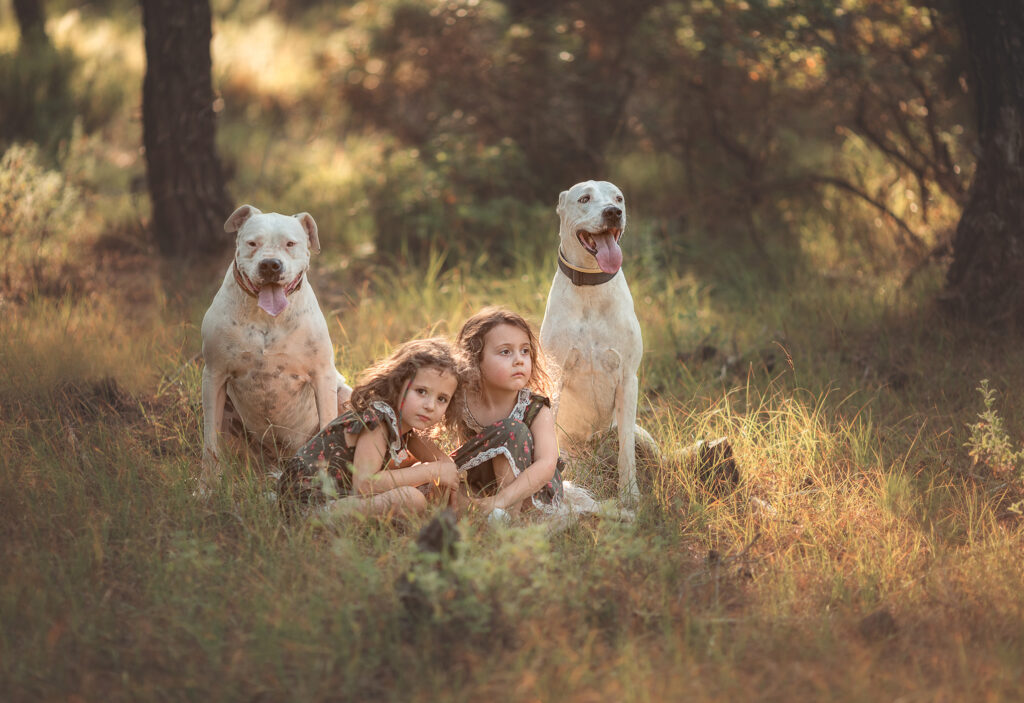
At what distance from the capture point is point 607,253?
12.7ft

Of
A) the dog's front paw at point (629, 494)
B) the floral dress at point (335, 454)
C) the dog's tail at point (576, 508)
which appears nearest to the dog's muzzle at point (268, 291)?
the floral dress at point (335, 454)

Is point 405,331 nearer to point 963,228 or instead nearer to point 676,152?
point 963,228

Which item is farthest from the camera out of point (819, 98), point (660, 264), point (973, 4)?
point (819, 98)

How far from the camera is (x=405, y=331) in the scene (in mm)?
5820

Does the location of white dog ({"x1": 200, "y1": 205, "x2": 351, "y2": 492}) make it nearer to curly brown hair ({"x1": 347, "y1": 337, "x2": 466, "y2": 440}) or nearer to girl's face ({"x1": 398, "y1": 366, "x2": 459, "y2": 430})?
curly brown hair ({"x1": 347, "y1": 337, "x2": 466, "y2": 440})

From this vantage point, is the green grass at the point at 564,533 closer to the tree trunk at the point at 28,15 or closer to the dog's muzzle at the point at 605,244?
the dog's muzzle at the point at 605,244

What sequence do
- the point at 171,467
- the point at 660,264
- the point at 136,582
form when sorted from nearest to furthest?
the point at 136,582 → the point at 171,467 → the point at 660,264

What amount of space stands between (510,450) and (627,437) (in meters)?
0.53

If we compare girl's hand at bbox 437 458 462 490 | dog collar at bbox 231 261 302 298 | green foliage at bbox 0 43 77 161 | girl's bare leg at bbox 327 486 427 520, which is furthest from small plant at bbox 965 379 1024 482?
green foliage at bbox 0 43 77 161

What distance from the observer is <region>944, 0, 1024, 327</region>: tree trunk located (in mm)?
5465

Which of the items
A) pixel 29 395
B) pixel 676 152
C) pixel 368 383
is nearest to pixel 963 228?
pixel 676 152

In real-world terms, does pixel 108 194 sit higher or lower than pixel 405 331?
higher

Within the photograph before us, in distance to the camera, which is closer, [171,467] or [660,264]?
[171,467]

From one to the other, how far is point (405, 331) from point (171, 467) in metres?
2.04
